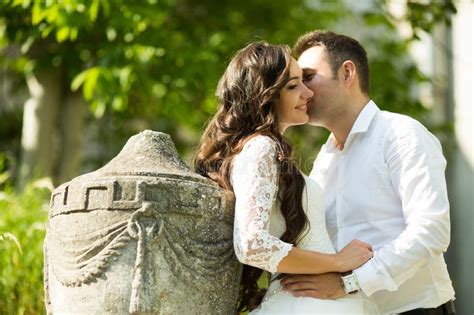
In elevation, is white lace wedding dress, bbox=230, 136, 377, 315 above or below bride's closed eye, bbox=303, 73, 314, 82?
below

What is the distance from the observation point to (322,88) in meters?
4.03

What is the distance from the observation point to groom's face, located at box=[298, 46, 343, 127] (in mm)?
4016

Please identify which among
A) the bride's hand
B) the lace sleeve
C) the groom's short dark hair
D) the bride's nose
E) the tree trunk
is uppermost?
the tree trunk

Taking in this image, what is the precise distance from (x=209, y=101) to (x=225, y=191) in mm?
6363

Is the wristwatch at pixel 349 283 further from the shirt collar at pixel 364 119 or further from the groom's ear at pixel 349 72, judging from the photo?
the groom's ear at pixel 349 72

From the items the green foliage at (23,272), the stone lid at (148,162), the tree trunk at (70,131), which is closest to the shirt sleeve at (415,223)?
the stone lid at (148,162)

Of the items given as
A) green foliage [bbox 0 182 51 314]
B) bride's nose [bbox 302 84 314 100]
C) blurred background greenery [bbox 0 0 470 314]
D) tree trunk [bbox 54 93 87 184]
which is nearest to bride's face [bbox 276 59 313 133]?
bride's nose [bbox 302 84 314 100]

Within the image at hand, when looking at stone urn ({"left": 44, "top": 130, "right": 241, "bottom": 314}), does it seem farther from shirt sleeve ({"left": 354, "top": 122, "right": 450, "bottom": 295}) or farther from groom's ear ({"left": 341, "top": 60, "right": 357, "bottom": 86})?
groom's ear ({"left": 341, "top": 60, "right": 357, "bottom": 86})

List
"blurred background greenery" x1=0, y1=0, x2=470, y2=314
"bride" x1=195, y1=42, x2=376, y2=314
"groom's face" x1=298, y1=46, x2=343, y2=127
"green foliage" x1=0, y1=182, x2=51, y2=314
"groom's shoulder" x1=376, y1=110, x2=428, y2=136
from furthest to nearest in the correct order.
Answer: "blurred background greenery" x1=0, y1=0, x2=470, y2=314
"green foliage" x1=0, y1=182, x2=51, y2=314
"groom's face" x1=298, y1=46, x2=343, y2=127
"groom's shoulder" x1=376, y1=110, x2=428, y2=136
"bride" x1=195, y1=42, x2=376, y2=314

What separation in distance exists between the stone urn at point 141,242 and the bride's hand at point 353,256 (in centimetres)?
44

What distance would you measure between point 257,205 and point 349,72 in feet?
4.14

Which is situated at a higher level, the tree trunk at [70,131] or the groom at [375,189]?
the tree trunk at [70,131]

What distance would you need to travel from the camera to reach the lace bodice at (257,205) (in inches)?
120

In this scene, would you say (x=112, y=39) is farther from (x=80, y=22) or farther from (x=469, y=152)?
(x=469, y=152)
